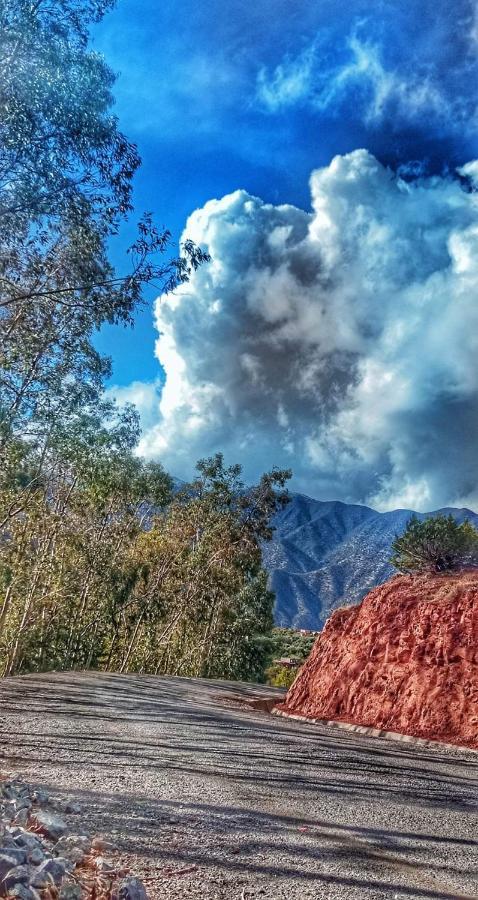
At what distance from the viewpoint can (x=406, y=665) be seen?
14570mm

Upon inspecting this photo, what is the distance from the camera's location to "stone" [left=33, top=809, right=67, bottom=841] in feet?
11.8

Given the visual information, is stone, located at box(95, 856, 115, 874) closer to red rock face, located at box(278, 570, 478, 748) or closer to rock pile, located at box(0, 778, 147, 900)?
rock pile, located at box(0, 778, 147, 900)

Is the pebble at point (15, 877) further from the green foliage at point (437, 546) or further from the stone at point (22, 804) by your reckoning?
the green foliage at point (437, 546)

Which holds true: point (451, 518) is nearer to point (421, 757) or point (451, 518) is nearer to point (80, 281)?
point (421, 757)

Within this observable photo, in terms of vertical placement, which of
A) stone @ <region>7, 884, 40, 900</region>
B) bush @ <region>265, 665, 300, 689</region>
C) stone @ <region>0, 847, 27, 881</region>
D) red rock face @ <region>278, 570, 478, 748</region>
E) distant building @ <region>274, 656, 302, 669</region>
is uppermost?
red rock face @ <region>278, 570, 478, 748</region>

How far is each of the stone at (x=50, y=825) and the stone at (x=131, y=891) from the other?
92 centimetres

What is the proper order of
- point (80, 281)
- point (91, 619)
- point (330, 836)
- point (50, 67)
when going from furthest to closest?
point (91, 619), point (80, 281), point (50, 67), point (330, 836)

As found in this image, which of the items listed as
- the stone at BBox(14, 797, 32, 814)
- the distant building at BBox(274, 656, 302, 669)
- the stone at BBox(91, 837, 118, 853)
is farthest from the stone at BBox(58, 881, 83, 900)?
the distant building at BBox(274, 656, 302, 669)

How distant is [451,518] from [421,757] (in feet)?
37.2

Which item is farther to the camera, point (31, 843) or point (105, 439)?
point (105, 439)

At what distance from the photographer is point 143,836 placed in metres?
3.90

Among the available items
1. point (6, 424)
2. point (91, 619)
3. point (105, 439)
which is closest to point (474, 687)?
point (6, 424)

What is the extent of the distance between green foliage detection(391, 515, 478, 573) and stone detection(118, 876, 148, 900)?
16643 mm

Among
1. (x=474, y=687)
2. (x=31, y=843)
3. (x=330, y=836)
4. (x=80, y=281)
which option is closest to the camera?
(x=31, y=843)
